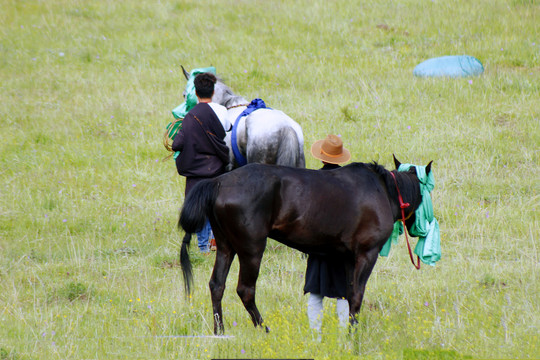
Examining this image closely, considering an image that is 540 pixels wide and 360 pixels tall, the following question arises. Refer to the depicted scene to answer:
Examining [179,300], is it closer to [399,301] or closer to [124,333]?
[124,333]

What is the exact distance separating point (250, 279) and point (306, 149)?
561 centimetres

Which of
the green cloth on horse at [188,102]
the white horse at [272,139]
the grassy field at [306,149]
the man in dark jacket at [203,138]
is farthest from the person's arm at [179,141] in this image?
the grassy field at [306,149]

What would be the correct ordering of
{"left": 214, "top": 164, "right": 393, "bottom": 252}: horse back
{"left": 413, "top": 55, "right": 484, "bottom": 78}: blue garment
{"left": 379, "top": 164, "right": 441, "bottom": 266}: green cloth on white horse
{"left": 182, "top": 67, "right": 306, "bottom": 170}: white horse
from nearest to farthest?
{"left": 214, "top": 164, "right": 393, "bottom": 252}: horse back, {"left": 379, "top": 164, "right": 441, "bottom": 266}: green cloth on white horse, {"left": 182, "top": 67, "right": 306, "bottom": 170}: white horse, {"left": 413, "top": 55, "right": 484, "bottom": 78}: blue garment

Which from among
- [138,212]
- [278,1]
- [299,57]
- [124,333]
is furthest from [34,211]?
[278,1]

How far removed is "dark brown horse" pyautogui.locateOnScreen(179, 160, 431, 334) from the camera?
504 cm

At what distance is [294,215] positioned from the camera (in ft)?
16.9

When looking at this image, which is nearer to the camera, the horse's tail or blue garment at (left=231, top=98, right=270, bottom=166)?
the horse's tail

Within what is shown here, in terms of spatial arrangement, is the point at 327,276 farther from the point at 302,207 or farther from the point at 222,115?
the point at 222,115

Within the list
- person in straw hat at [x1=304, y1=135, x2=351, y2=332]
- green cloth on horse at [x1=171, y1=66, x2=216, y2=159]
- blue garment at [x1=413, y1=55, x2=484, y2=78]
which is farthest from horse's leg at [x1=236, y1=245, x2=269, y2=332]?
blue garment at [x1=413, y1=55, x2=484, y2=78]

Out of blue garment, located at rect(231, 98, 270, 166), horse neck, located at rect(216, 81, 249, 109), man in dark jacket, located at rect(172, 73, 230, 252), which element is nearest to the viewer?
man in dark jacket, located at rect(172, 73, 230, 252)

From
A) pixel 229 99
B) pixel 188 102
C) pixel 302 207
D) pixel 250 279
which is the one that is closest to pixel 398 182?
pixel 302 207

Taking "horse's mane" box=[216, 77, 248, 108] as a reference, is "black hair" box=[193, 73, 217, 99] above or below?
above

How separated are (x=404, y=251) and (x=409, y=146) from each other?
128 inches

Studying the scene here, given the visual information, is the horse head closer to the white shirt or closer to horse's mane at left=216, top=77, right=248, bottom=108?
the white shirt
